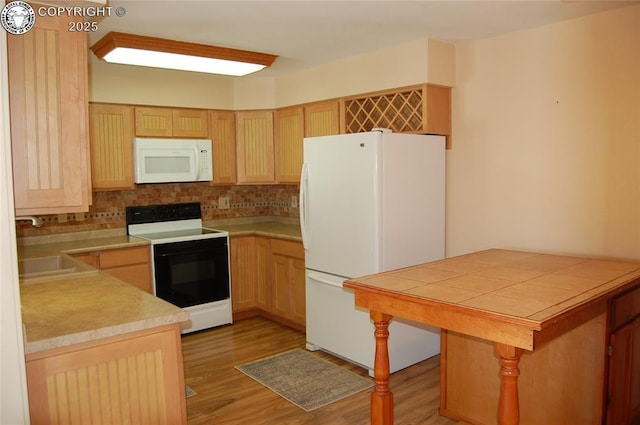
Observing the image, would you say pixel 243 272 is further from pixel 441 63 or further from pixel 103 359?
pixel 103 359

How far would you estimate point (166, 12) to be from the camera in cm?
272

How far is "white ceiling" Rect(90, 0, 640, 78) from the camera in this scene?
264 centimetres

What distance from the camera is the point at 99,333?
1820 mm

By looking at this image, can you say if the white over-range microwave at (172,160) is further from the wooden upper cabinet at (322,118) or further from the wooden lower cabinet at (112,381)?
the wooden lower cabinet at (112,381)

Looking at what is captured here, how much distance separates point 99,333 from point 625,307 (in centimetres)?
236

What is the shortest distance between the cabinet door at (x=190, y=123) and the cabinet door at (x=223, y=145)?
7cm

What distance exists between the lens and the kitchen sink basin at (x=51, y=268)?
269cm

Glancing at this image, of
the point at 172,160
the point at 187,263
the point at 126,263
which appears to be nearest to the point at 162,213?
the point at 172,160

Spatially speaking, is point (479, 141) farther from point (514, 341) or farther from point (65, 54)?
point (65, 54)

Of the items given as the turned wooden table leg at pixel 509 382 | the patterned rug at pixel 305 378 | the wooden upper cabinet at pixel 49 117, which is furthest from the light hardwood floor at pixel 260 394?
the wooden upper cabinet at pixel 49 117

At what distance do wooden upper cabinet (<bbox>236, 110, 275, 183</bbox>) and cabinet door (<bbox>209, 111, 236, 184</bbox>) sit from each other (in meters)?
0.06

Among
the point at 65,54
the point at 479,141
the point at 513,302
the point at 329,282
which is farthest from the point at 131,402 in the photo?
the point at 479,141

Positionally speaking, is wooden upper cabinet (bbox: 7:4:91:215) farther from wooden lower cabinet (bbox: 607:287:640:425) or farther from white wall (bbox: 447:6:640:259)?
white wall (bbox: 447:6:640:259)

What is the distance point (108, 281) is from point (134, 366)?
2.46ft
